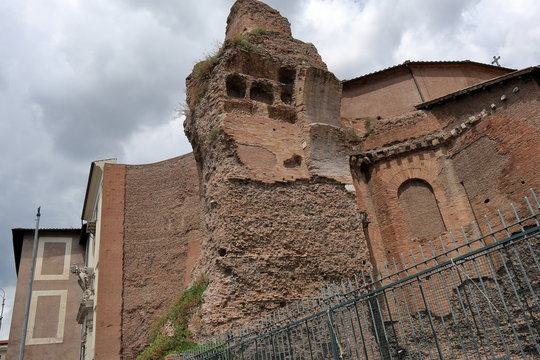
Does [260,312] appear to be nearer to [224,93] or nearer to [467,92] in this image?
[224,93]

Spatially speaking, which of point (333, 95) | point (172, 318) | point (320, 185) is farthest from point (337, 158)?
point (172, 318)

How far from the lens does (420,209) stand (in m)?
12.9

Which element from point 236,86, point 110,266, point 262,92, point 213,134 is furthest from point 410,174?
point 110,266

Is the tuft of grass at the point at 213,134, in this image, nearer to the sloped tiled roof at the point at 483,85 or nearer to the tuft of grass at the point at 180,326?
the tuft of grass at the point at 180,326

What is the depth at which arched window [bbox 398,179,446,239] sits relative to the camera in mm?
12586

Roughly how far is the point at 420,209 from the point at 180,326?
7.60 m

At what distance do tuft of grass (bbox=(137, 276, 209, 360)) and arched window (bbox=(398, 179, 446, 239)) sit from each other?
6.64 metres

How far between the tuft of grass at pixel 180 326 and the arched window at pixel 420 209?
21.8ft

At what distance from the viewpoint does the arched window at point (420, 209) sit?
12586 mm

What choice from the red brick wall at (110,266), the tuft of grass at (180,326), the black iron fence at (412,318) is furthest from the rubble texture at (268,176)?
the red brick wall at (110,266)

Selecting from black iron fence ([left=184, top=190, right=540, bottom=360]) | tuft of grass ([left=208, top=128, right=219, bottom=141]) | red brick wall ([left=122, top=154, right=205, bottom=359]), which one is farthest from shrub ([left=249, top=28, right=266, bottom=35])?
red brick wall ([left=122, top=154, right=205, bottom=359])

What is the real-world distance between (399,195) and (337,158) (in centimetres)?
345

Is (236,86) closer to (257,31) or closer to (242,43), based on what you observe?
(242,43)

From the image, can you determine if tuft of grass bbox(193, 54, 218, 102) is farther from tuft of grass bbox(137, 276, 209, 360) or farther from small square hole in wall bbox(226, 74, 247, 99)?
tuft of grass bbox(137, 276, 209, 360)
